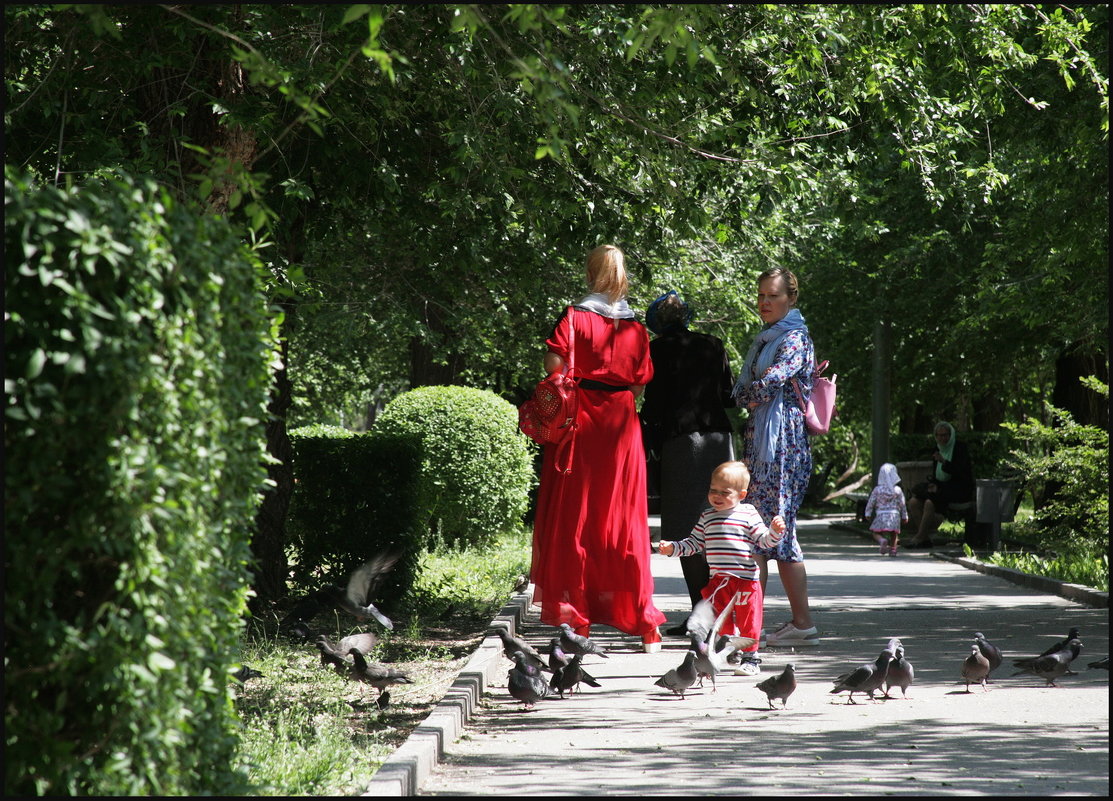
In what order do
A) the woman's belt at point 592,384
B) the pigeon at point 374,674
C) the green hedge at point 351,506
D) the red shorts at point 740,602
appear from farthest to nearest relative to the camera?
the green hedge at point 351,506
the woman's belt at point 592,384
the red shorts at point 740,602
the pigeon at point 374,674

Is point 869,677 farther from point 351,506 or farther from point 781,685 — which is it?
point 351,506

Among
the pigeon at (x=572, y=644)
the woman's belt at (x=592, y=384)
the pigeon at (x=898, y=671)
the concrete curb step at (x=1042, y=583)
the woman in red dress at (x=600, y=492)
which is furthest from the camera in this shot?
the concrete curb step at (x=1042, y=583)

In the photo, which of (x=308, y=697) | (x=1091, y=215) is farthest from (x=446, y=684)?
(x=1091, y=215)

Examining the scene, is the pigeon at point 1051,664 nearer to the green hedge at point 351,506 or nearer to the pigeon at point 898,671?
the pigeon at point 898,671

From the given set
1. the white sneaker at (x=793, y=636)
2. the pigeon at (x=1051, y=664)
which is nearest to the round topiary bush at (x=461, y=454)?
the white sneaker at (x=793, y=636)

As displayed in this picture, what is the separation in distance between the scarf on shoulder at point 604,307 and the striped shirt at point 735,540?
1477mm

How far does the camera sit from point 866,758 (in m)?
5.24

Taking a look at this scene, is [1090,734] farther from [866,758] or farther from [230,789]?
[230,789]

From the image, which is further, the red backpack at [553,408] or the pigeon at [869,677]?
the red backpack at [553,408]

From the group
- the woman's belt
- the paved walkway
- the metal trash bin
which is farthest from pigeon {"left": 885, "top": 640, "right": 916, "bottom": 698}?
the metal trash bin

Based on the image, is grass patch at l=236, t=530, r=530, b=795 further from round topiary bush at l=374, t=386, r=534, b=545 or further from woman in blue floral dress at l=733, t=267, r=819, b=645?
round topiary bush at l=374, t=386, r=534, b=545

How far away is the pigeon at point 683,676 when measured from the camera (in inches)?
255

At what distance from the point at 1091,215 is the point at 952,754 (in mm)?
7314

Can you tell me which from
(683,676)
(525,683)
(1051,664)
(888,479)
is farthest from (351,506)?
(888,479)
